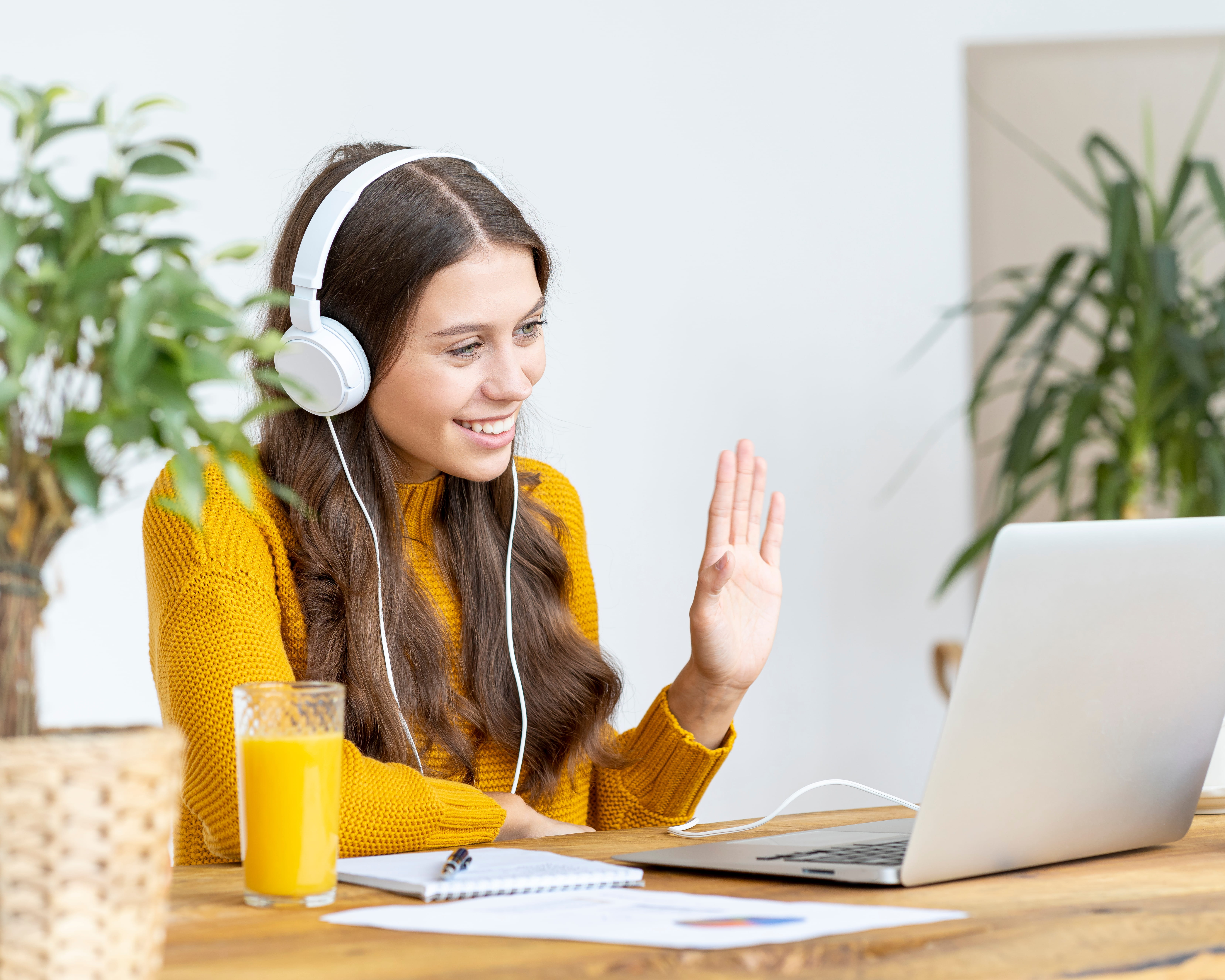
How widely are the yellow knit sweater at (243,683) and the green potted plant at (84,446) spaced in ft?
1.75

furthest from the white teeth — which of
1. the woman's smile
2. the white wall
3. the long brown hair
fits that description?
the white wall

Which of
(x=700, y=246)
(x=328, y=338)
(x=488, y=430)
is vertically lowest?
(x=488, y=430)

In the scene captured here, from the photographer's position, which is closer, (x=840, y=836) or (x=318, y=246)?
(x=840, y=836)

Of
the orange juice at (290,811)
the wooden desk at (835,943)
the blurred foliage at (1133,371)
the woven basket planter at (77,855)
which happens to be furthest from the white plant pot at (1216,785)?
the blurred foliage at (1133,371)

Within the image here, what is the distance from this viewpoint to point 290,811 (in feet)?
2.72

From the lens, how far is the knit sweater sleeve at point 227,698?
120 cm

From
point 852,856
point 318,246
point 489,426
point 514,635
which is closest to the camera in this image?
point 852,856

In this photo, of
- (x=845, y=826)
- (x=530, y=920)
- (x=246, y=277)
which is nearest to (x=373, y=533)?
(x=845, y=826)

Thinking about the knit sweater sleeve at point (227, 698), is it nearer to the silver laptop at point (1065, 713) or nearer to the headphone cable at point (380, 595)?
the headphone cable at point (380, 595)

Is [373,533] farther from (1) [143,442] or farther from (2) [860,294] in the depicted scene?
(2) [860,294]

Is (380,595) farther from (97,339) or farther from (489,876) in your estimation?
(97,339)

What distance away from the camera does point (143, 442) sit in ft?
2.07

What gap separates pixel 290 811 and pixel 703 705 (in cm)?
74

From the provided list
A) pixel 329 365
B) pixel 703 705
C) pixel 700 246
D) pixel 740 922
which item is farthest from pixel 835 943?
pixel 700 246
